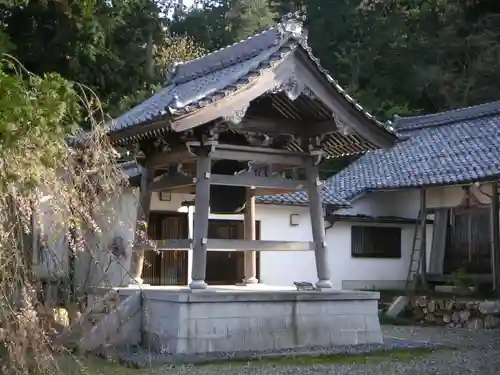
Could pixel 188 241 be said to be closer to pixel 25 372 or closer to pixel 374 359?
pixel 374 359

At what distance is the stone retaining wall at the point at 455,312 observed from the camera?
1484cm

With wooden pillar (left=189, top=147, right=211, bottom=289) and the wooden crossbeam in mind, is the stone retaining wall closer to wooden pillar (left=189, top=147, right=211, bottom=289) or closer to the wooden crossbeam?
the wooden crossbeam

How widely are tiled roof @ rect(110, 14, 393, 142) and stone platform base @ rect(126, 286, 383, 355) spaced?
2.54 m

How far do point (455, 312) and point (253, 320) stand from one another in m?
7.26

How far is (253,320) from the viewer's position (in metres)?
10.1

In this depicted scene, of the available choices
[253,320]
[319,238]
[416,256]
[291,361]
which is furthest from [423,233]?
[291,361]

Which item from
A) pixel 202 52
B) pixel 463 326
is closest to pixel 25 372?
pixel 463 326

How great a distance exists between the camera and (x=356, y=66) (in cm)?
3130

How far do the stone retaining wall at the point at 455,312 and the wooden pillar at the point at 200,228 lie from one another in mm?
7664

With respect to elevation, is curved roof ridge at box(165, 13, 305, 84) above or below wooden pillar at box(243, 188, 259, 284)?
above

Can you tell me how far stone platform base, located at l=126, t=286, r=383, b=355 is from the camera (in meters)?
9.53

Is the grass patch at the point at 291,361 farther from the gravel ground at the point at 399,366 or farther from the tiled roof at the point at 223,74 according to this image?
the tiled roof at the point at 223,74

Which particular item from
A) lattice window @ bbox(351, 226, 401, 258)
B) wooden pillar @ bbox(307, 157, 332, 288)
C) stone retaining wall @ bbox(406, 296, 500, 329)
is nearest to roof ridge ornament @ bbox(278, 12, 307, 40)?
wooden pillar @ bbox(307, 157, 332, 288)

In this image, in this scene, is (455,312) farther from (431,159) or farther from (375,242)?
(431,159)
